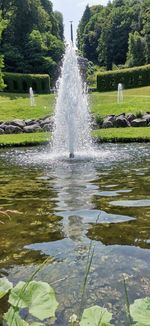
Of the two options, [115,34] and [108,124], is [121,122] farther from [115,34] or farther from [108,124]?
[115,34]

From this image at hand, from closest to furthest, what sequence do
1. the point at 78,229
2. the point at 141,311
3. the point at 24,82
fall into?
the point at 141,311, the point at 78,229, the point at 24,82

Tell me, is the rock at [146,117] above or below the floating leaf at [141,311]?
below

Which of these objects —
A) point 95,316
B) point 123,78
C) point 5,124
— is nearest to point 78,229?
point 95,316

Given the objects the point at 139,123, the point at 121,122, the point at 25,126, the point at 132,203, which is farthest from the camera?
the point at 25,126

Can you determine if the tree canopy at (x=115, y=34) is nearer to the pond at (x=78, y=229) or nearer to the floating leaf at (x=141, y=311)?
the pond at (x=78, y=229)

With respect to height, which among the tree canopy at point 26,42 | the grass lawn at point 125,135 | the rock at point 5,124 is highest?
the tree canopy at point 26,42

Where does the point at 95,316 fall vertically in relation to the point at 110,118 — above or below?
above

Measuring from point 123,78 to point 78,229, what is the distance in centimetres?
3977

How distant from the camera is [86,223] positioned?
573cm

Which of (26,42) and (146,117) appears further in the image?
(26,42)

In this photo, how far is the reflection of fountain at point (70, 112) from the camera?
45.1ft

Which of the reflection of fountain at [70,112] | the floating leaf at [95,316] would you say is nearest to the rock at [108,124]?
the reflection of fountain at [70,112]

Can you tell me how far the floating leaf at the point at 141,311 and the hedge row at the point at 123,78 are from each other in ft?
141

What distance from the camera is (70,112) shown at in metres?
13.7
